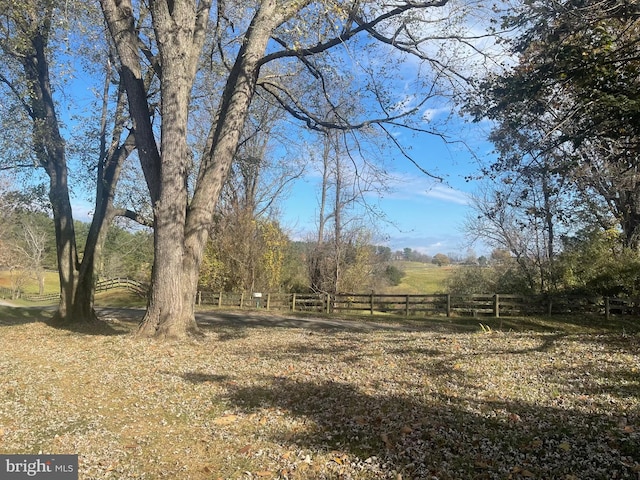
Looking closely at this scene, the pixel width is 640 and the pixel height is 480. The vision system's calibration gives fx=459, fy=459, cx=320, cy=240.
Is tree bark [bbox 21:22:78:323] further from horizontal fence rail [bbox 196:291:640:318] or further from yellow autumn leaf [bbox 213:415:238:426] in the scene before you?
horizontal fence rail [bbox 196:291:640:318]

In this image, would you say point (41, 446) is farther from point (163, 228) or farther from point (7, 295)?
point (7, 295)

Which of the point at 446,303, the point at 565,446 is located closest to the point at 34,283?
the point at 446,303

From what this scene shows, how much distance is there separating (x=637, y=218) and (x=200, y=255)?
17220 mm

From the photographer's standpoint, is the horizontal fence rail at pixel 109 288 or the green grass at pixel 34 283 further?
the green grass at pixel 34 283

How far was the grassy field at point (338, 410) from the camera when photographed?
3.64 metres

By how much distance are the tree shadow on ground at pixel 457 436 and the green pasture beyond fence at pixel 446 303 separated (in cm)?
1619

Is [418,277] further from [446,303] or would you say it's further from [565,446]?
[565,446]

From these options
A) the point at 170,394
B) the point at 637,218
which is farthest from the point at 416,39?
the point at 637,218

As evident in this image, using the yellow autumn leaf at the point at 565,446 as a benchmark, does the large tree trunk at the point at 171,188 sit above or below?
→ above

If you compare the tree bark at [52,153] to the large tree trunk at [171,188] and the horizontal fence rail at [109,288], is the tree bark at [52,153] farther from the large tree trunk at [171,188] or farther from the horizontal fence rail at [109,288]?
the horizontal fence rail at [109,288]

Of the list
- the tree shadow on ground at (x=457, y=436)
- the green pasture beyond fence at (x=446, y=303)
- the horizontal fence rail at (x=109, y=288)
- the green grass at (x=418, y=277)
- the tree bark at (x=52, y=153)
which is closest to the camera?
the tree shadow on ground at (x=457, y=436)
